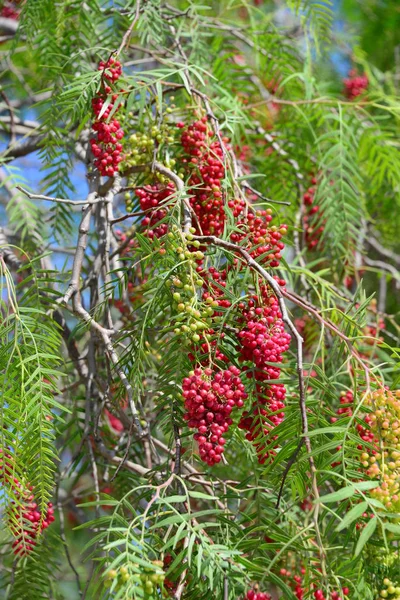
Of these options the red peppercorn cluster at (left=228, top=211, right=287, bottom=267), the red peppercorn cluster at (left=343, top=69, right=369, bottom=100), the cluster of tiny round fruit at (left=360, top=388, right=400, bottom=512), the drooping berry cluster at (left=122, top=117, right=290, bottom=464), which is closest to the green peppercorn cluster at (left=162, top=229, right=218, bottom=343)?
the drooping berry cluster at (left=122, top=117, right=290, bottom=464)

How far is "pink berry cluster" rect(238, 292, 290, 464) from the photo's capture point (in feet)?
3.75

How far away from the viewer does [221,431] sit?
1090mm

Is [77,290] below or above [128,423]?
above

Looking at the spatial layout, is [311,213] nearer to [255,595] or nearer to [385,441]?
[385,441]

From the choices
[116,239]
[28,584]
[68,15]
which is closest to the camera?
[28,584]

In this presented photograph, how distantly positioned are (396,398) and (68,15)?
1305 mm

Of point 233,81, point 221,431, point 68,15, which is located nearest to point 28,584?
point 221,431

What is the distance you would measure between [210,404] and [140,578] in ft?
0.87

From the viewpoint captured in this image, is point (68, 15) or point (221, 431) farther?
point (68, 15)

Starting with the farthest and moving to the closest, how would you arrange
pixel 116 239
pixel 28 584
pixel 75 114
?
1. pixel 116 239
2. pixel 28 584
3. pixel 75 114

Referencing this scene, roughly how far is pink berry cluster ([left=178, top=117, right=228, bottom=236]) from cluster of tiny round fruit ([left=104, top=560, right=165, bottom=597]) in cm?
60

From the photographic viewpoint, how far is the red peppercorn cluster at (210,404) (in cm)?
108

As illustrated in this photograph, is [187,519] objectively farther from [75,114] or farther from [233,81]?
[233,81]

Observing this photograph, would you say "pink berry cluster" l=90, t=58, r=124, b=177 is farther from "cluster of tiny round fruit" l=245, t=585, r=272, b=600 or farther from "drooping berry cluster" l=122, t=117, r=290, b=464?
"cluster of tiny round fruit" l=245, t=585, r=272, b=600
